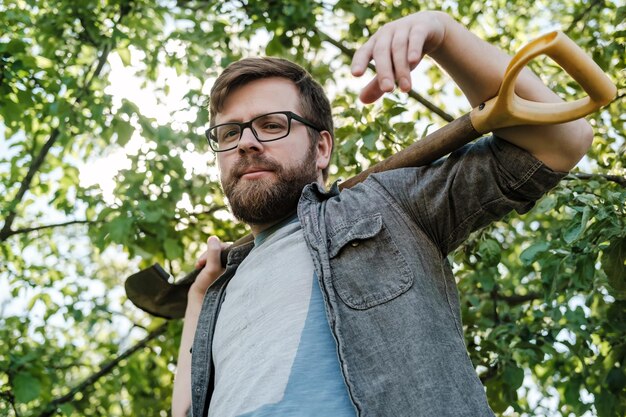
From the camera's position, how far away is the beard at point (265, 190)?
1.96m

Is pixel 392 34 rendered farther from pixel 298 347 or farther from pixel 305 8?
pixel 305 8

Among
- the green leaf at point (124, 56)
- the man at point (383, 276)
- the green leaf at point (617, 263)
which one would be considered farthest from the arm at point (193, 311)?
the green leaf at point (124, 56)

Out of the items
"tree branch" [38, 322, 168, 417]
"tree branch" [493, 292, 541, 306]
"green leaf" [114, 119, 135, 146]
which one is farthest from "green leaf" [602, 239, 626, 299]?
"tree branch" [38, 322, 168, 417]

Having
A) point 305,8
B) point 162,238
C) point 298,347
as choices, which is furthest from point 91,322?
point 298,347

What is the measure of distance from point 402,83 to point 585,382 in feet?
8.44

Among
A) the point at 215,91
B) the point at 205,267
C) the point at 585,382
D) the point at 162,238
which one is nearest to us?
the point at 215,91

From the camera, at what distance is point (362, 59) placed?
1409 mm

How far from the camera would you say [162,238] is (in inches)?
157

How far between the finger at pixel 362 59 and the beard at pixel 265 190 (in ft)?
2.00

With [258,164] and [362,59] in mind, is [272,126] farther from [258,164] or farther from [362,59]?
[362,59]

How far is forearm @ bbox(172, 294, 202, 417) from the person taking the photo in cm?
213

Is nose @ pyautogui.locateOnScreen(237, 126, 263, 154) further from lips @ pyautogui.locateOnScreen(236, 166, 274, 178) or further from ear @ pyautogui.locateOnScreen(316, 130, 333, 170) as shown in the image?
ear @ pyautogui.locateOnScreen(316, 130, 333, 170)

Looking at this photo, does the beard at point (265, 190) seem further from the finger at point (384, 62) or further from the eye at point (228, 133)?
the finger at point (384, 62)

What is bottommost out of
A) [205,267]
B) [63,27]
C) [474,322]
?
[474,322]
